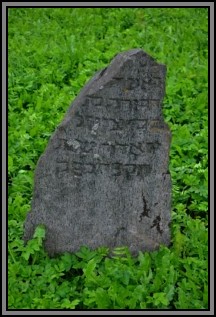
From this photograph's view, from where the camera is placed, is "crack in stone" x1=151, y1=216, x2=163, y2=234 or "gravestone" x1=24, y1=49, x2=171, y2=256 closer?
"gravestone" x1=24, y1=49, x2=171, y2=256

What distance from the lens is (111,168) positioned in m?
3.57

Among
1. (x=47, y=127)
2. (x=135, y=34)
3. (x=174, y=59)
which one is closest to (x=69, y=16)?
(x=135, y=34)

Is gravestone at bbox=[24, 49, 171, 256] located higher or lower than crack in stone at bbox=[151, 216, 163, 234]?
higher

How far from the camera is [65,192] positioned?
359cm

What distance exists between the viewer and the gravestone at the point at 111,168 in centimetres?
341

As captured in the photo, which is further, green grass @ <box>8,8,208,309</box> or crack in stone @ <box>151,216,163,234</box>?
crack in stone @ <box>151,216,163,234</box>

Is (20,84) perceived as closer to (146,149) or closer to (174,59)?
(174,59)

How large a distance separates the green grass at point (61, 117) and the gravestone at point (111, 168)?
4.6 inches

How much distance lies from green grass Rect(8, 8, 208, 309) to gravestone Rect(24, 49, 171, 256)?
117 mm

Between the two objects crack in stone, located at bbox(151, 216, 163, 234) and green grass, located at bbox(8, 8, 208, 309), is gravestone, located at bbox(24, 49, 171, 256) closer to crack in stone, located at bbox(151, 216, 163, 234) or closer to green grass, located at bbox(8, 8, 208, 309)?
crack in stone, located at bbox(151, 216, 163, 234)

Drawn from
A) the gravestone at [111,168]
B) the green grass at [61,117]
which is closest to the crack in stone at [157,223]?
the gravestone at [111,168]

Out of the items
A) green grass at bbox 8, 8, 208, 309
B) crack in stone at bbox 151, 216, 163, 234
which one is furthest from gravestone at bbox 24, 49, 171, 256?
green grass at bbox 8, 8, 208, 309

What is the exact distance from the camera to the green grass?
3436 millimetres

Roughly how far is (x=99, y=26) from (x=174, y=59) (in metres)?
1.44
